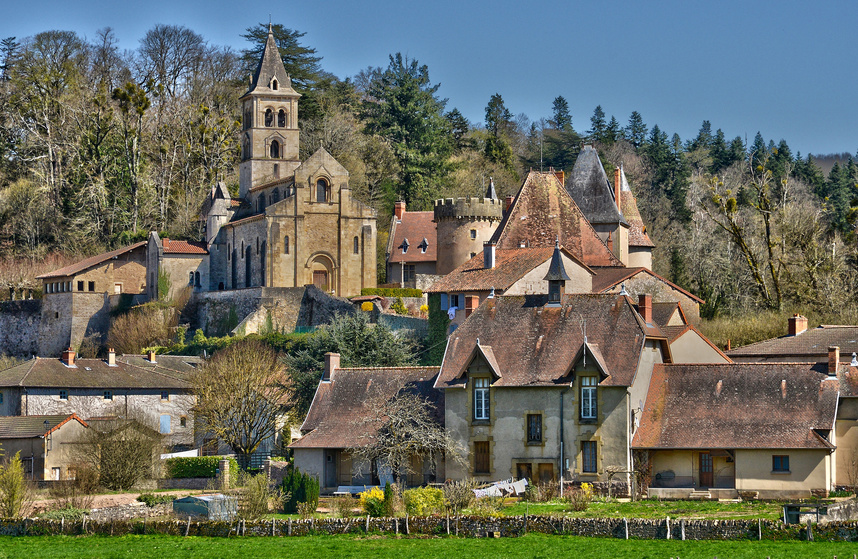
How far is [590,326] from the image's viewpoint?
1598 inches

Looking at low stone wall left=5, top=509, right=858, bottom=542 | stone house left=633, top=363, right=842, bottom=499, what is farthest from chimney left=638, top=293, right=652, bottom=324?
low stone wall left=5, top=509, right=858, bottom=542

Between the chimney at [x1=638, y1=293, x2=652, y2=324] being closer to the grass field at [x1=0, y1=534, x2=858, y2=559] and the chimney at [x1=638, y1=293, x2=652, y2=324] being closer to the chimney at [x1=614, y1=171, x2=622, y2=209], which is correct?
the grass field at [x1=0, y1=534, x2=858, y2=559]

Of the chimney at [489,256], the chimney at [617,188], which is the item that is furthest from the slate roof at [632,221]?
the chimney at [489,256]

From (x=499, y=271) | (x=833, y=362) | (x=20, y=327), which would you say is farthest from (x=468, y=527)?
(x=20, y=327)

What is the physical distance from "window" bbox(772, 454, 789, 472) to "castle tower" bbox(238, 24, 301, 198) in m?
48.4

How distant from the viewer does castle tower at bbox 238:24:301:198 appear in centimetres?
8025

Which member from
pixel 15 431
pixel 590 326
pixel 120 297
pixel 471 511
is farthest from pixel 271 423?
pixel 120 297

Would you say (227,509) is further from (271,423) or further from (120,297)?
(120,297)

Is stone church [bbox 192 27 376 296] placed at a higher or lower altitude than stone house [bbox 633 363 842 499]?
higher

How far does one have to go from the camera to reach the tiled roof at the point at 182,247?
74.9 meters

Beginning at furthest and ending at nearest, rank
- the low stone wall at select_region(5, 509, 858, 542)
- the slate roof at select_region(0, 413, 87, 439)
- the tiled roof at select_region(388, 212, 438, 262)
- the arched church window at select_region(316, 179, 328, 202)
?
the tiled roof at select_region(388, 212, 438, 262)
the arched church window at select_region(316, 179, 328, 202)
the slate roof at select_region(0, 413, 87, 439)
the low stone wall at select_region(5, 509, 858, 542)

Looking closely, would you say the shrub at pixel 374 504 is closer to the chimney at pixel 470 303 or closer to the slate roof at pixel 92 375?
the chimney at pixel 470 303

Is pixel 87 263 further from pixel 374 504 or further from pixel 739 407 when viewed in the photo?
pixel 374 504

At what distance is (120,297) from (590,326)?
40334 mm
